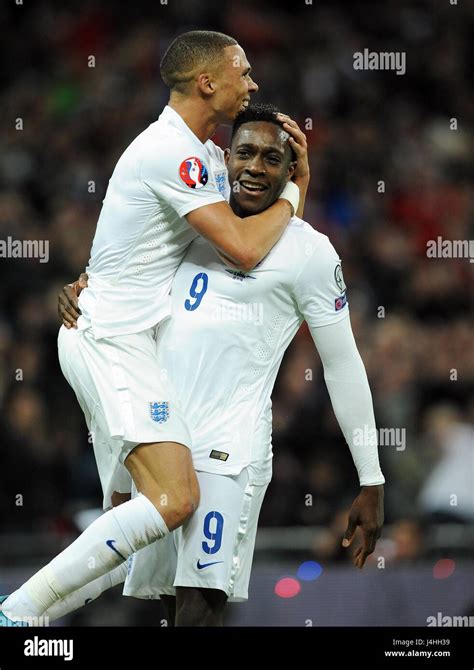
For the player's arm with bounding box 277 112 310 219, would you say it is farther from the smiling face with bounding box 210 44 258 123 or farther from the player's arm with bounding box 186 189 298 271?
the player's arm with bounding box 186 189 298 271

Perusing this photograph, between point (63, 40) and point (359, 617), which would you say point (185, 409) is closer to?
point (359, 617)

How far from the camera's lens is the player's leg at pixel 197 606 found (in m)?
4.28

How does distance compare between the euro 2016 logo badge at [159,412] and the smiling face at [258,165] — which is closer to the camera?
the euro 2016 logo badge at [159,412]

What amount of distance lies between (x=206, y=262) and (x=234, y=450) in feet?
2.16

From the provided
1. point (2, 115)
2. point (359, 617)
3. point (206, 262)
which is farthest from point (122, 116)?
point (206, 262)

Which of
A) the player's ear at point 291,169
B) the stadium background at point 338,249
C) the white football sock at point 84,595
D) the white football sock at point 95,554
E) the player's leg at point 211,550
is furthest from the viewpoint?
the stadium background at point 338,249

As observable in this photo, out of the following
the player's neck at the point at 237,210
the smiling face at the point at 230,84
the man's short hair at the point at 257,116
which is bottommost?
the player's neck at the point at 237,210

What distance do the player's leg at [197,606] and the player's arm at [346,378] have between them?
519mm

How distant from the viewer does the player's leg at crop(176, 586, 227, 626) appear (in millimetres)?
4277

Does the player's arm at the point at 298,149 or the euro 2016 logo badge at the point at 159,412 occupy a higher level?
the player's arm at the point at 298,149

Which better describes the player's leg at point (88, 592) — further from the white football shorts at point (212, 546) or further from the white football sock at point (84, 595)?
the white football shorts at point (212, 546)

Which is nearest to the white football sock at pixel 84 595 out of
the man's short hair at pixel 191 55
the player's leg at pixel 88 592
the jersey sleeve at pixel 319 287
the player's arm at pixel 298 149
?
the player's leg at pixel 88 592

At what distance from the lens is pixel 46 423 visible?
24.5 ft

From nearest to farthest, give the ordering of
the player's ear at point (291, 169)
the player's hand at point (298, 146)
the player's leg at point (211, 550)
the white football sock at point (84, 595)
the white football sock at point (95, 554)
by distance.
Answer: the white football sock at point (95, 554), the player's leg at point (211, 550), the white football sock at point (84, 595), the player's hand at point (298, 146), the player's ear at point (291, 169)
